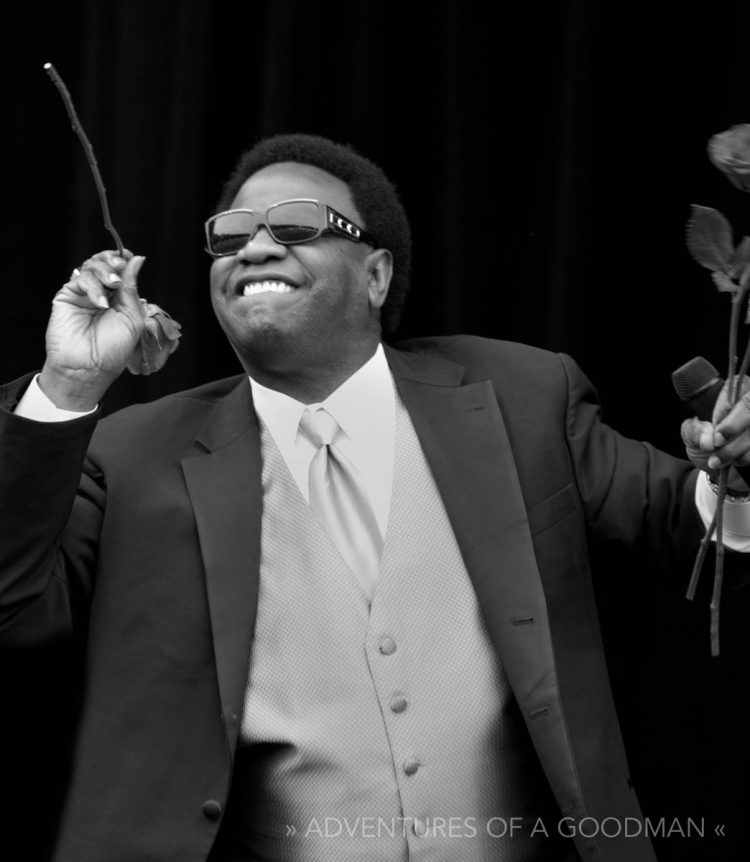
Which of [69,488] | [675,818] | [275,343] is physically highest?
[275,343]

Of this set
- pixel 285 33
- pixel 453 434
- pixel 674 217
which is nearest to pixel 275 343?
pixel 453 434

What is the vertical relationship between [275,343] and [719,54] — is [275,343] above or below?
below

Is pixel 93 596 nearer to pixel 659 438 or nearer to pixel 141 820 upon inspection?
pixel 141 820

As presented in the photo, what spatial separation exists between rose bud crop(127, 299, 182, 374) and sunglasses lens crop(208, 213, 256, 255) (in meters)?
0.15

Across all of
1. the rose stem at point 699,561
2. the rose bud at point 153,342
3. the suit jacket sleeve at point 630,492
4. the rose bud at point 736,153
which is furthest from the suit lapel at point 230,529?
the rose bud at point 736,153

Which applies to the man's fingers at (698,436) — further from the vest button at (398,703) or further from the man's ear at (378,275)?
the man's ear at (378,275)

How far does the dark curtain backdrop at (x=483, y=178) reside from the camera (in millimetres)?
2498

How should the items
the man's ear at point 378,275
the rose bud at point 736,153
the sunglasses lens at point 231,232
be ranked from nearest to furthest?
1. the rose bud at point 736,153
2. the sunglasses lens at point 231,232
3. the man's ear at point 378,275

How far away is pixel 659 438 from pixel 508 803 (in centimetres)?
88

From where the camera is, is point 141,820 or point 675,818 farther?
point 675,818

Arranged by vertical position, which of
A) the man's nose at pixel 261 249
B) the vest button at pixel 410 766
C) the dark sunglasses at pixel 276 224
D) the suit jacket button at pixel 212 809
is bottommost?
the suit jacket button at pixel 212 809

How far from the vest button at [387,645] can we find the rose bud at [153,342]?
0.50 meters

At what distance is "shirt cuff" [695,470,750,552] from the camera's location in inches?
76.5

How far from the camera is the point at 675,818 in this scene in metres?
2.51
